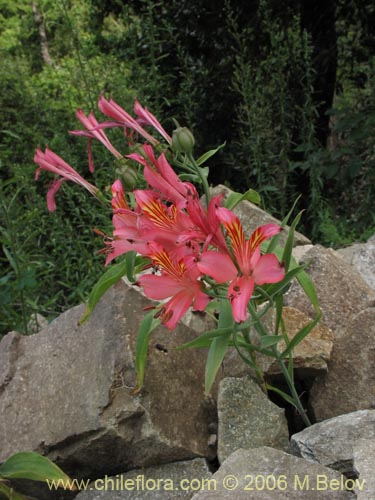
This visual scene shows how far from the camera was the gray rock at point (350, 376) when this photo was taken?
231cm

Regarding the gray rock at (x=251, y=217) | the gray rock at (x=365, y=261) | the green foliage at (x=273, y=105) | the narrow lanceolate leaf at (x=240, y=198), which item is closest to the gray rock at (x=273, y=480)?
the narrow lanceolate leaf at (x=240, y=198)

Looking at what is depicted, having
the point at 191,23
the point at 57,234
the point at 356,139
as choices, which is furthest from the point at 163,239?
the point at 191,23

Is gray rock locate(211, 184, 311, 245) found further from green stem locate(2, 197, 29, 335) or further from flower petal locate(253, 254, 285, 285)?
flower petal locate(253, 254, 285, 285)

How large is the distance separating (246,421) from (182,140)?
96 cm

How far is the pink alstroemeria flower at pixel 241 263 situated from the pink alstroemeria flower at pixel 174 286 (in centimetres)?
7

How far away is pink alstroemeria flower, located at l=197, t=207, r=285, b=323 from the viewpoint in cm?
136

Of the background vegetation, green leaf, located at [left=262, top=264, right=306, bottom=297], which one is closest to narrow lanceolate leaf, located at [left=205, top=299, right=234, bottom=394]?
green leaf, located at [left=262, top=264, right=306, bottom=297]

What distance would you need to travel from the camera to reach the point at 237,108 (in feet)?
16.4

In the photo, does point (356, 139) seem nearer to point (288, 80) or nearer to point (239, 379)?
point (288, 80)

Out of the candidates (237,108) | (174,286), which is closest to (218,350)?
(174,286)

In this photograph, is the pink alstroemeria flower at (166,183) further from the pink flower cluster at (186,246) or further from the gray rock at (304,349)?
the gray rock at (304,349)

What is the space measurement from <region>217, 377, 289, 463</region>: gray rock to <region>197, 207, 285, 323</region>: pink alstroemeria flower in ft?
3.00

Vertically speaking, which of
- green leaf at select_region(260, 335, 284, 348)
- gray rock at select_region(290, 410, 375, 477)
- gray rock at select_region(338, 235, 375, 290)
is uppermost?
green leaf at select_region(260, 335, 284, 348)

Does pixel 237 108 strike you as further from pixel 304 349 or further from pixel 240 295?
pixel 240 295
